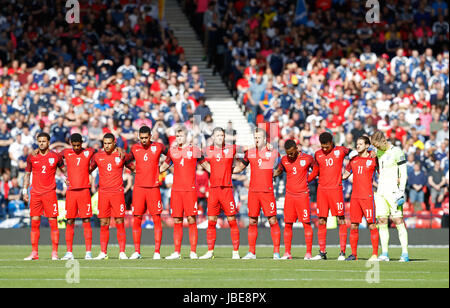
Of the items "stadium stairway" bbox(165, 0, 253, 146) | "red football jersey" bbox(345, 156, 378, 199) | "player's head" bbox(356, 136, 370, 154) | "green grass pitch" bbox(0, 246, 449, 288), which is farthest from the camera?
"stadium stairway" bbox(165, 0, 253, 146)

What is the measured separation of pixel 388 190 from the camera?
63.5ft

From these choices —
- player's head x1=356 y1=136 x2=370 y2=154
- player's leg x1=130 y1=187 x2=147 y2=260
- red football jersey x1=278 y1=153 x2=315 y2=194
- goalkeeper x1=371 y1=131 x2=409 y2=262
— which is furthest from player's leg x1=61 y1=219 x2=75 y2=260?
goalkeeper x1=371 y1=131 x2=409 y2=262

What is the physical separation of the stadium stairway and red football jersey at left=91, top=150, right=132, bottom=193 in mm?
11490

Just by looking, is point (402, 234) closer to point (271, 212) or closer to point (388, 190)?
point (388, 190)

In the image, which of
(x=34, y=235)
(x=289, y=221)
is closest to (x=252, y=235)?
(x=289, y=221)

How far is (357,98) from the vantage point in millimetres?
32250

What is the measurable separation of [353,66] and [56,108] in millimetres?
10277

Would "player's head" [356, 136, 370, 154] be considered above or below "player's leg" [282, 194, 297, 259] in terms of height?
above

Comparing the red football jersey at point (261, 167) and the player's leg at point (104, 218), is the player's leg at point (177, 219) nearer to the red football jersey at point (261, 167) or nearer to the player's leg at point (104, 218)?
the player's leg at point (104, 218)

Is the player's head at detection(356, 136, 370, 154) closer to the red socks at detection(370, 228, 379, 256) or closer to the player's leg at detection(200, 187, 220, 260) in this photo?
the red socks at detection(370, 228, 379, 256)

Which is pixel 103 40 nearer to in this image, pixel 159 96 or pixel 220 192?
pixel 159 96

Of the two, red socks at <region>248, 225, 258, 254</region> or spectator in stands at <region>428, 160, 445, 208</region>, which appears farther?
spectator in stands at <region>428, 160, 445, 208</region>

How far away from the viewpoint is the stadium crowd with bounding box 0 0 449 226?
92.5 feet
